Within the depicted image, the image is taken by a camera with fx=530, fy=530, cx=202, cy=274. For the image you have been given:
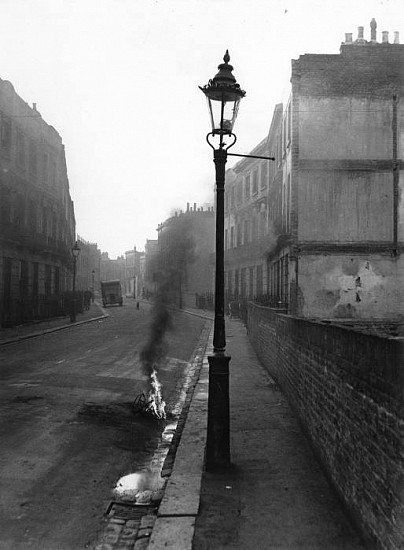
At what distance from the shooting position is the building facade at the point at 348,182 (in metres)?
21.1

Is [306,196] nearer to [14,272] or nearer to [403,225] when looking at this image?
[403,225]

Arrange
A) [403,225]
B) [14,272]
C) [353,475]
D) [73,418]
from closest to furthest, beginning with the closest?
[353,475] → [73,418] → [403,225] → [14,272]

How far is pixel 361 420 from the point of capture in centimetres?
405

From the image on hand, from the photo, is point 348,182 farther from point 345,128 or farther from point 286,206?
point 286,206

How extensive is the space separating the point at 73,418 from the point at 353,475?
4.93m

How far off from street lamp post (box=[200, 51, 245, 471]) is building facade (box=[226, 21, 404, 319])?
1548 cm

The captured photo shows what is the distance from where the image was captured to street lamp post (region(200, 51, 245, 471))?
5.64 meters

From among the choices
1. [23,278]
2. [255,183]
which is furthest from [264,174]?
[23,278]

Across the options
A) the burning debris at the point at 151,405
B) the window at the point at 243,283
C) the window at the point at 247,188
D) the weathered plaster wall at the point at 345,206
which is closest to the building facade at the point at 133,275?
the window at the point at 243,283

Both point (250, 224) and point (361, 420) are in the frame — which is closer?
point (361, 420)

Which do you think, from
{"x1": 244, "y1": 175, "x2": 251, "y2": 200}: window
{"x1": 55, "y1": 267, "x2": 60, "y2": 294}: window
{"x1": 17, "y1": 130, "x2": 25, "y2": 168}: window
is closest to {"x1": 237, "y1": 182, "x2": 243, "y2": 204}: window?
{"x1": 244, "y1": 175, "x2": 251, "y2": 200}: window

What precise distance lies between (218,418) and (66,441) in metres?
2.23

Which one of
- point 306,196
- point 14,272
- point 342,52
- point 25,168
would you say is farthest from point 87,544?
point 25,168

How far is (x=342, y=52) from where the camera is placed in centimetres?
2130
